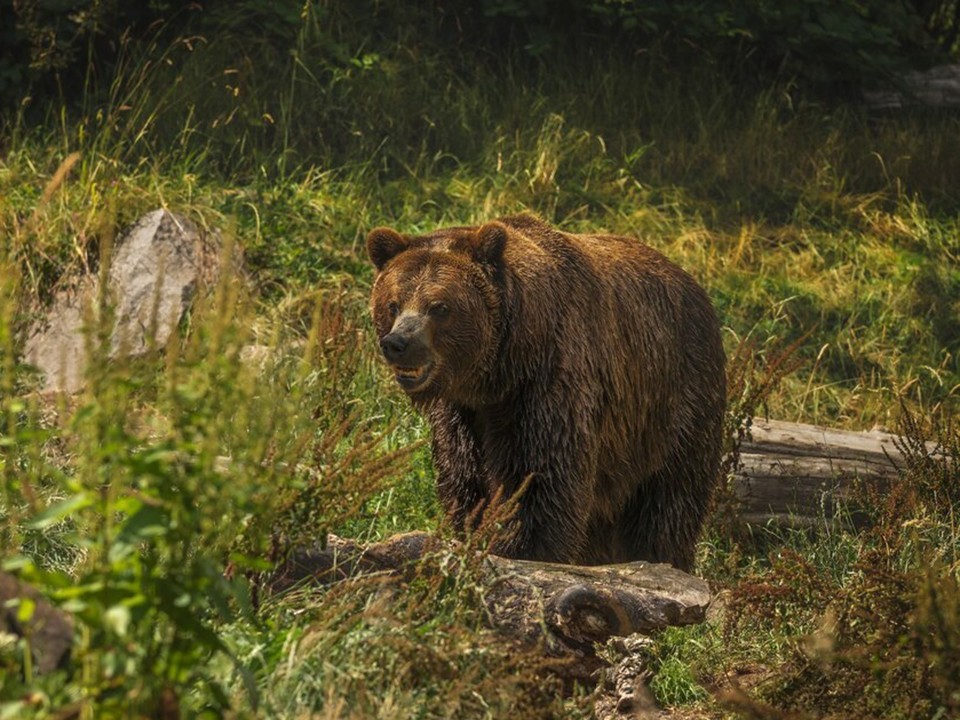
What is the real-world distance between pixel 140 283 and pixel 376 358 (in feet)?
5.53

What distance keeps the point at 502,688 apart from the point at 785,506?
377cm

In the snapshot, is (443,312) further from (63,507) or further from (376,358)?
(63,507)

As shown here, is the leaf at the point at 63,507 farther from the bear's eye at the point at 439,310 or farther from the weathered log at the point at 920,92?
the weathered log at the point at 920,92

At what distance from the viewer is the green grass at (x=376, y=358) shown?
11.1 ft

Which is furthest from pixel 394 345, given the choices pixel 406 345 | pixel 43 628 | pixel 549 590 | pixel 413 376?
pixel 43 628

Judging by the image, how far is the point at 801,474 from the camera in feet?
24.6

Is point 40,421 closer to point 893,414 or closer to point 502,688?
point 502,688

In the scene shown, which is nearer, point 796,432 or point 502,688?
point 502,688

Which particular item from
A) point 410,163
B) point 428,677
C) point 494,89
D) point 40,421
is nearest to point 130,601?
point 428,677

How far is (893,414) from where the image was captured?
898 cm

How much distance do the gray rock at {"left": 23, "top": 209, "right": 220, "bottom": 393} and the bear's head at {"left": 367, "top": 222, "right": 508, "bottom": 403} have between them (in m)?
2.89

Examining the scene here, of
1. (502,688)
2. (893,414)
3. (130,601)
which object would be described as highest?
(130,601)

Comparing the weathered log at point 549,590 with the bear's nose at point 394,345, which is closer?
the weathered log at point 549,590

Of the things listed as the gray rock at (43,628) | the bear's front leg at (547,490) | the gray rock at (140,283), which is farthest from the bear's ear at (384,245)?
the gray rock at (43,628)
